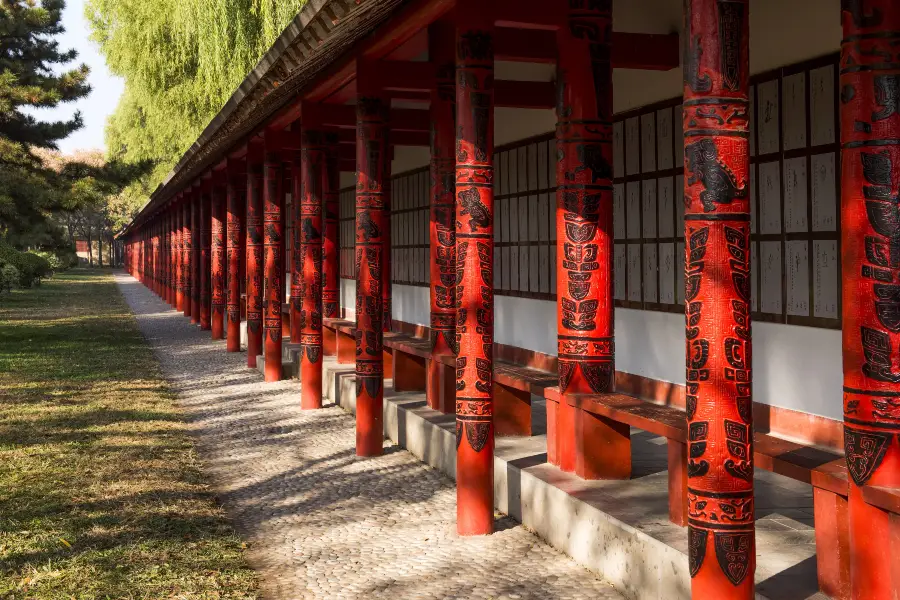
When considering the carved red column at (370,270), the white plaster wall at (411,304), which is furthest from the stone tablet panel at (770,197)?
the white plaster wall at (411,304)

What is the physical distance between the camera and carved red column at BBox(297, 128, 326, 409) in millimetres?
10078

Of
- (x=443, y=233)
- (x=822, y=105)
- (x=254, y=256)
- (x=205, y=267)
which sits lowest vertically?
(x=205, y=267)

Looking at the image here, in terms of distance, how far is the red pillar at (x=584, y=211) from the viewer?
5.89 meters

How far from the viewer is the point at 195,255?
77.2ft

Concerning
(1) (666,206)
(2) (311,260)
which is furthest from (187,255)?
(1) (666,206)

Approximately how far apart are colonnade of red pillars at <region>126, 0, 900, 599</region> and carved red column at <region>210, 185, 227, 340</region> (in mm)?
7134

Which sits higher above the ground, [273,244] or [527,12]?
[527,12]

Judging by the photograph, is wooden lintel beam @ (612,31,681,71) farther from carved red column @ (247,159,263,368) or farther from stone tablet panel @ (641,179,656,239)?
carved red column @ (247,159,263,368)

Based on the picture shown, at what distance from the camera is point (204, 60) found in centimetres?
2012

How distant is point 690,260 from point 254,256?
35.5ft

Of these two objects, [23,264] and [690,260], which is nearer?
[690,260]

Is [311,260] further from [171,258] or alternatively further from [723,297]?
[171,258]

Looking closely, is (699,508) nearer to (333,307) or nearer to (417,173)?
(333,307)

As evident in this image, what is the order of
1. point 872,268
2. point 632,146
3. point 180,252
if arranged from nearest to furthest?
point 872,268, point 632,146, point 180,252
